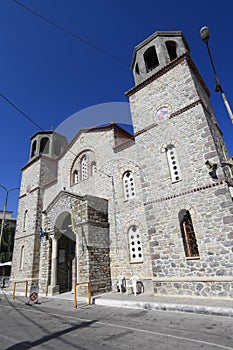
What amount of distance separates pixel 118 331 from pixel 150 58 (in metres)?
14.0

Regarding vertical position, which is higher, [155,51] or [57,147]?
[155,51]

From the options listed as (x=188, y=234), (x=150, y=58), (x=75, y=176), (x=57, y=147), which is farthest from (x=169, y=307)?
(x=57, y=147)

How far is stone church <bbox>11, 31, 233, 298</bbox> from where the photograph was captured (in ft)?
24.5

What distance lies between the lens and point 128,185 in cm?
1181

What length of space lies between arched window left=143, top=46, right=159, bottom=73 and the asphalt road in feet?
39.8

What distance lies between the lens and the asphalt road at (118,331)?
4.01 m

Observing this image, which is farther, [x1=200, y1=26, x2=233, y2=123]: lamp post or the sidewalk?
[x1=200, y1=26, x2=233, y2=123]: lamp post

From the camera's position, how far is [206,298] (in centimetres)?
686

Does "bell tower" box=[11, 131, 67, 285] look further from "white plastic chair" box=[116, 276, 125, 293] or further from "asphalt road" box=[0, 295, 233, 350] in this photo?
"asphalt road" box=[0, 295, 233, 350]

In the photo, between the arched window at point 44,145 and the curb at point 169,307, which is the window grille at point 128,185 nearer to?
the curb at point 169,307

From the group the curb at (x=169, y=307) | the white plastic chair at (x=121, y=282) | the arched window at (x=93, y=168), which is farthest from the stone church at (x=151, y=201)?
the curb at (x=169, y=307)

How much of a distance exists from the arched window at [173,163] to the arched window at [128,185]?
295 centimetres

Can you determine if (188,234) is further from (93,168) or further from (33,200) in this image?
(33,200)

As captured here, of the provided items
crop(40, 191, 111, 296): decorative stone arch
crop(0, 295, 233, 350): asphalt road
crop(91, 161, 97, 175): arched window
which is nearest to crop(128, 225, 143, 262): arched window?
crop(40, 191, 111, 296): decorative stone arch
